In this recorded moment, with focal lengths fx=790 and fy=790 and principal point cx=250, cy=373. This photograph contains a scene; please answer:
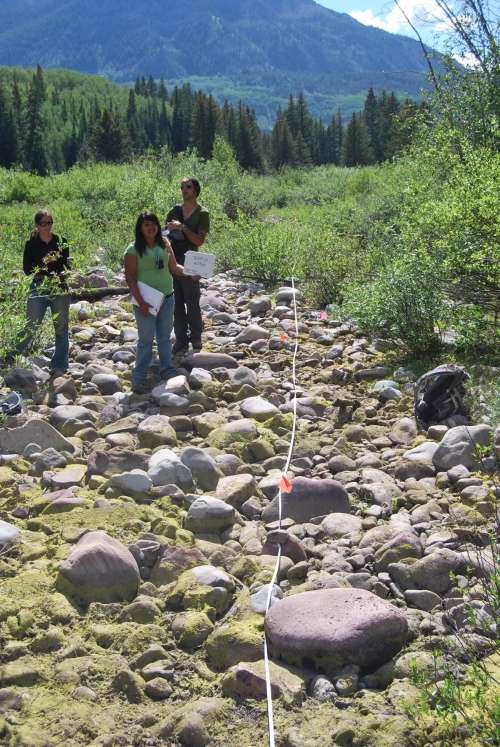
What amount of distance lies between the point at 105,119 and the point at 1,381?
6851 cm

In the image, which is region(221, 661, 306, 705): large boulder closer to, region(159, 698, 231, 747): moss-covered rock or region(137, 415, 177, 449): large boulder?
region(159, 698, 231, 747): moss-covered rock

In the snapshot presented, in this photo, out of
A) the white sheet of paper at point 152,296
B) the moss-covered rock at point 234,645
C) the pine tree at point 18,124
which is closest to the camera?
the moss-covered rock at point 234,645

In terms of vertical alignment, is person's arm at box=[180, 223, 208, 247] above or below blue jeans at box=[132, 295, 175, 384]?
above

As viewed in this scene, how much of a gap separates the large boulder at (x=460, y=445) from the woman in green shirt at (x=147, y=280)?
Result: 282cm

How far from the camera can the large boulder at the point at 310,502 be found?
4734 mm

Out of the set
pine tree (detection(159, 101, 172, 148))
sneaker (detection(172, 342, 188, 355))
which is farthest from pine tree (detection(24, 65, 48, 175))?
sneaker (detection(172, 342, 188, 355))

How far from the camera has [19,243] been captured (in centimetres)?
1404

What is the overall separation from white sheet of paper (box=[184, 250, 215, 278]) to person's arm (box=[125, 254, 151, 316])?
0.76m

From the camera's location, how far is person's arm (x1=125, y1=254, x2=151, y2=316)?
7.10 m

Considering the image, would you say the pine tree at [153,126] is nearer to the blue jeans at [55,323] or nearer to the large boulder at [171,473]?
the blue jeans at [55,323]

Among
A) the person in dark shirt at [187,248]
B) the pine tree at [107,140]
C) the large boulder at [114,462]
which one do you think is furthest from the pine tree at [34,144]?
the large boulder at [114,462]

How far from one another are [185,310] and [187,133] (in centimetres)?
9981

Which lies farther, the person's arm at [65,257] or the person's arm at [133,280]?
the person's arm at [65,257]

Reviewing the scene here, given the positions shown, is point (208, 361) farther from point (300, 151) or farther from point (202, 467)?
point (300, 151)
